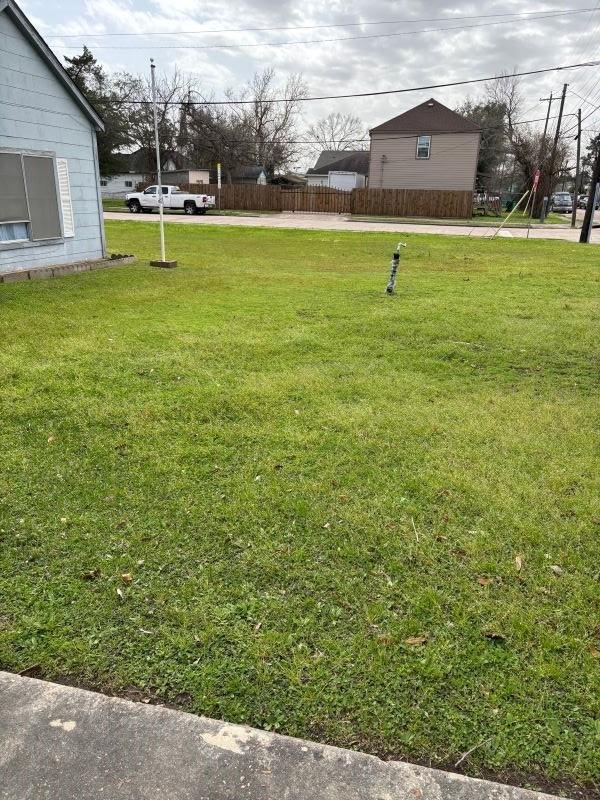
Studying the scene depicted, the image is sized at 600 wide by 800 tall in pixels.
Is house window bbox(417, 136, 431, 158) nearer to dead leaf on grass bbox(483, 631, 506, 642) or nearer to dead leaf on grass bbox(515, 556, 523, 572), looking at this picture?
dead leaf on grass bbox(515, 556, 523, 572)

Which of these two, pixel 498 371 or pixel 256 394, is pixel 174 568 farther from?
pixel 498 371

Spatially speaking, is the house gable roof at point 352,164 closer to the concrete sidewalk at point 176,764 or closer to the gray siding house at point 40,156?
the gray siding house at point 40,156

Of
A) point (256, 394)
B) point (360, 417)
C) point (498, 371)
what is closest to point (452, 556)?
point (360, 417)

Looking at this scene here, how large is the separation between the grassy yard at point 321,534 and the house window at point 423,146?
34.4 metres

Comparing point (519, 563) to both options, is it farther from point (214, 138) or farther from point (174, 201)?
point (214, 138)

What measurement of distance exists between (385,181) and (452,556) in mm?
39163

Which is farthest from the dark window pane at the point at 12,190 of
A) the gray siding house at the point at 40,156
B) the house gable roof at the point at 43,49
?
the house gable roof at the point at 43,49

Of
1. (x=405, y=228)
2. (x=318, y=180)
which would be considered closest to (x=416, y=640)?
(x=405, y=228)

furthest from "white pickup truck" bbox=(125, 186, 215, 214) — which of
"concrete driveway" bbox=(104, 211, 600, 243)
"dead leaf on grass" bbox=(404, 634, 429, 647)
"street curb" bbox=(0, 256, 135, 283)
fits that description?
"dead leaf on grass" bbox=(404, 634, 429, 647)

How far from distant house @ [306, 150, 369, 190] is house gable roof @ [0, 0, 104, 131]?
133ft

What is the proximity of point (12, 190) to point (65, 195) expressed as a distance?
1315 millimetres

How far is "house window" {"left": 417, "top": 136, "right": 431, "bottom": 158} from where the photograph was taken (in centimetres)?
3681

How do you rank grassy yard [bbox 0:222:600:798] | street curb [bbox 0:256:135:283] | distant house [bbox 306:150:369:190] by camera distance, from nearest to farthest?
grassy yard [bbox 0:222:600:798] < street curb [bbox 0:256:135:283] < distant house [bbox 306:150:369:190]

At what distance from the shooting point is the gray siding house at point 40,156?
31.3ft
